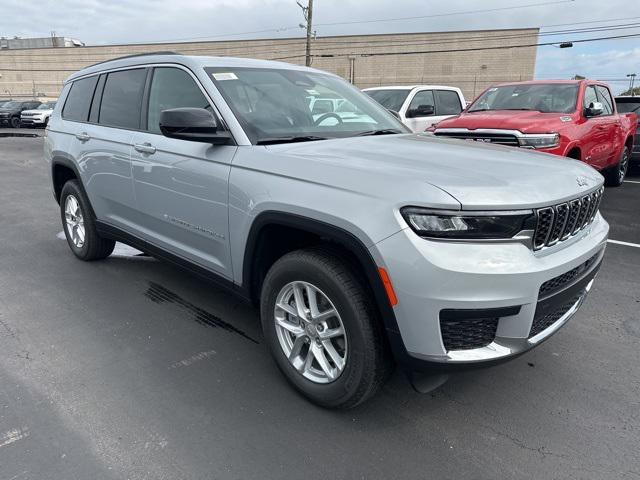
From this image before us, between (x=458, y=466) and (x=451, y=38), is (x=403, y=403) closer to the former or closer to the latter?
(x=458, y=466)

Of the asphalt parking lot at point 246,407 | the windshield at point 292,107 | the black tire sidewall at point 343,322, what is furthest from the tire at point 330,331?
the windshield at point 292,107

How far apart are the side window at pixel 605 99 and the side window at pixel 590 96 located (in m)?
0.30

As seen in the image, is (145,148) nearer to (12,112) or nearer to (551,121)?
(551,121)

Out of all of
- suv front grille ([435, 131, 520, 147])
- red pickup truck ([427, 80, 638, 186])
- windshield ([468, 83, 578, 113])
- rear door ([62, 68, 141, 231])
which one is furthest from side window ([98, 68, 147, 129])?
windshield ([468, 83, 578, 113])

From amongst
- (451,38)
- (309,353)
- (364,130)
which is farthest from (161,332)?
(451,38)

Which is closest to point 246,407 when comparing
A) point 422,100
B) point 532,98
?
point 532,98

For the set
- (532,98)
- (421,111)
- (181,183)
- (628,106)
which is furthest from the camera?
(628,106)

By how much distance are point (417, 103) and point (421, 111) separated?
843 mm

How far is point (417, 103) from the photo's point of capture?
10234 millimetres

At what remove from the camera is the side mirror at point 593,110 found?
7.15 meters

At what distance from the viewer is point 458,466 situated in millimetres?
2285

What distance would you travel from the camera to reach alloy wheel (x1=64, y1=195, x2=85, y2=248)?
16.0 ft

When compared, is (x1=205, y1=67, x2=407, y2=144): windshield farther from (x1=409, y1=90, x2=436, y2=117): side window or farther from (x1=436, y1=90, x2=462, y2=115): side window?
(x1=436, y1=90, x2=462, y2=115): side window

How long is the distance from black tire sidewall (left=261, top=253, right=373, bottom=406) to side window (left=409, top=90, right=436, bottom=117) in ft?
25.7
